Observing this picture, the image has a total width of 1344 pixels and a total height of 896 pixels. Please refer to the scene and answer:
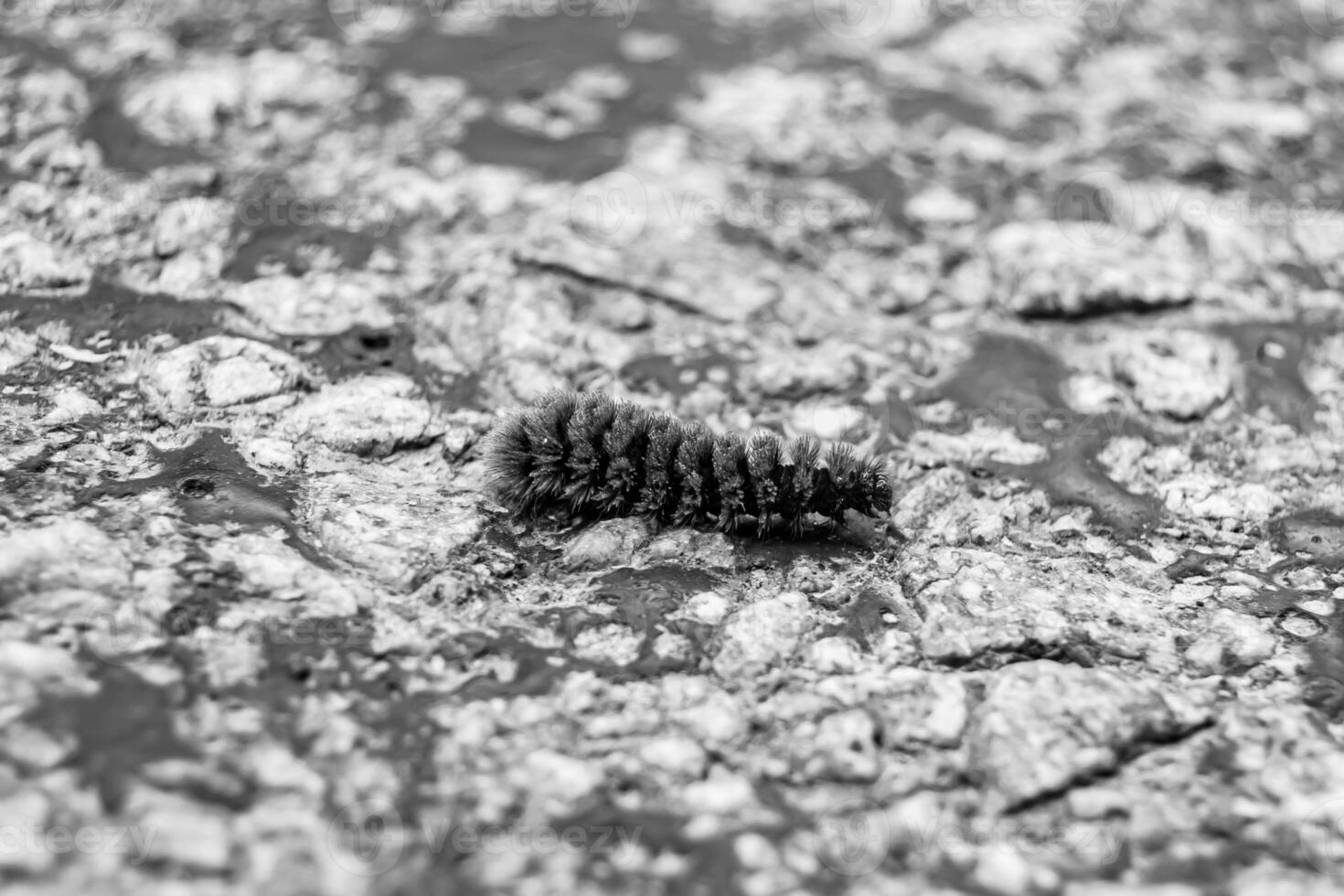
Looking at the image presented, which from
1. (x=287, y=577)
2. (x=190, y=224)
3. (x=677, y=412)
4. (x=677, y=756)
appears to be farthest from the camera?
(x=190, y=224)

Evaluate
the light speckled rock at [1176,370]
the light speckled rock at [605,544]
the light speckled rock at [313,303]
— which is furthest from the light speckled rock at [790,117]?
the light speckled rock at [605,544]

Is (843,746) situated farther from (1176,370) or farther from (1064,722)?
(1176,370)

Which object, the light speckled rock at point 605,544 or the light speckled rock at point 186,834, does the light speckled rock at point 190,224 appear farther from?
the light speckled rock at point 186,834

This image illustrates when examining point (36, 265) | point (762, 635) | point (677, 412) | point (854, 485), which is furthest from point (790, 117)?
point (36, 265)

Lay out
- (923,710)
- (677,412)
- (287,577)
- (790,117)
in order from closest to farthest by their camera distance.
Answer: (923,710)
(287,577)
(677,412)
(790,117)

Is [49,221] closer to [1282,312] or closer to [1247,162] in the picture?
[1282,312]

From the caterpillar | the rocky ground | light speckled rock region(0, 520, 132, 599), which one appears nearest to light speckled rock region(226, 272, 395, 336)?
the rocky ground
